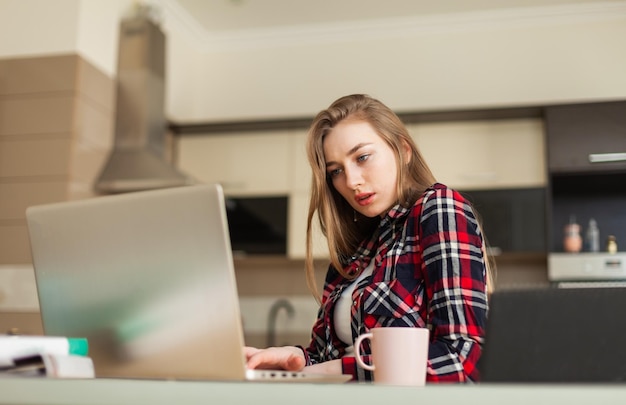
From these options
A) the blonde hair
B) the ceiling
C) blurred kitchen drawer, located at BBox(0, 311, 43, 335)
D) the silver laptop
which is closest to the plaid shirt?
the blonde hair

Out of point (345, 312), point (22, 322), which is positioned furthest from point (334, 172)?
point (22, 322)

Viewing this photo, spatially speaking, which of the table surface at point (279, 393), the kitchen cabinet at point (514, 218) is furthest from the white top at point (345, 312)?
the kitchen cabinet at point (514, 218)

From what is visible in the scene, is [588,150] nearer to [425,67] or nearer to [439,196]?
[425,67]

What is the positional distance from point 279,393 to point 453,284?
586 millimetres

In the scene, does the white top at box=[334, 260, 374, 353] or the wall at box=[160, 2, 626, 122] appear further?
the wall at box=[160, 2, 626, 122]

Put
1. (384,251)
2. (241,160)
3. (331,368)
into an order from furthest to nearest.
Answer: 1. (241,160)
2. (384,251)
3. (331,368)

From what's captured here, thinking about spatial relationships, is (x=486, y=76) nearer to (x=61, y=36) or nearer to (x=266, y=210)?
(x=266, y=210)

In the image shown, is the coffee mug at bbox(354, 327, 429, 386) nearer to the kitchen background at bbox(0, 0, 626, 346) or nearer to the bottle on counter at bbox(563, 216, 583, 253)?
the kitchen background at bbox(0, 0, 626, 346)

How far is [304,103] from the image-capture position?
14.6 feet

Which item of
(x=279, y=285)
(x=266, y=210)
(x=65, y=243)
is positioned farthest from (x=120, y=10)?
(x=65, y=243)

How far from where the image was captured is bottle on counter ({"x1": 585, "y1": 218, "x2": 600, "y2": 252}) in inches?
147

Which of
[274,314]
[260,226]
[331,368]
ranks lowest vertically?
[274,314]

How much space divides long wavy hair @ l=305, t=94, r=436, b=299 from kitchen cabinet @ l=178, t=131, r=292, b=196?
246cm

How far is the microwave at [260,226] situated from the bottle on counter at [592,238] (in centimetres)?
162
